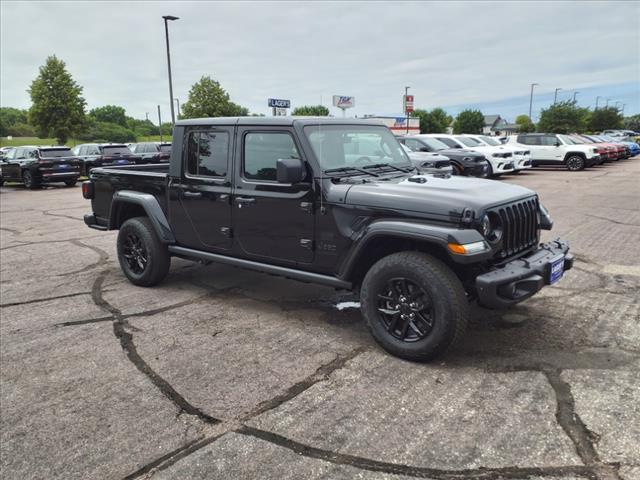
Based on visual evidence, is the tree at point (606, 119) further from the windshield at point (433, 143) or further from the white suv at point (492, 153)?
the windshield at point (433, 143)

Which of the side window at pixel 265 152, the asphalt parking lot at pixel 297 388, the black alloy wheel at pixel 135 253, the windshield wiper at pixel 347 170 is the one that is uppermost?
the side window at pixel 265 152

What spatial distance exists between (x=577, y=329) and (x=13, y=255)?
7620 millimetres

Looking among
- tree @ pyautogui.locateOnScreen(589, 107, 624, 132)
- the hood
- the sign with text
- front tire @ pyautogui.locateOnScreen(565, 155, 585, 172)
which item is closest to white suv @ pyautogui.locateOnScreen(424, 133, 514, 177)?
front tire @ pyautogui.locateOnScreen(565, 155, 585, 172)

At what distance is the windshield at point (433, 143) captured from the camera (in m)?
17.1

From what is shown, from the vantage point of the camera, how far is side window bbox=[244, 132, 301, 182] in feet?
14.6

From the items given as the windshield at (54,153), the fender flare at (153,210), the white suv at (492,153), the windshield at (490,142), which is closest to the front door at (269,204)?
the fender flare at (153,210)

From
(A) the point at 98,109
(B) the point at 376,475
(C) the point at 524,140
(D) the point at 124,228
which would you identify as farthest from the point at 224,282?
(A) the point at 98,109

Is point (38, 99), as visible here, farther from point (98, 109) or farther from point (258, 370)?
point (98, 109)

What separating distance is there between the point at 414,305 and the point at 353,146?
1660 millimetres

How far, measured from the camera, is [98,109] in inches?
4953

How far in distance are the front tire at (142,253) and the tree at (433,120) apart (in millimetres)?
86838

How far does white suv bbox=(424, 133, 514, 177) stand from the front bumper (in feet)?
46.6

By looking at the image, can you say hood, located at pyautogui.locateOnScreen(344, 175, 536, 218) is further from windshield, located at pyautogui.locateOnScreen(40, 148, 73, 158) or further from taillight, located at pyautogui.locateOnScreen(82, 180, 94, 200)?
windshield, located at pyautogui.locateOnScreen(40, 148, 73, 158)

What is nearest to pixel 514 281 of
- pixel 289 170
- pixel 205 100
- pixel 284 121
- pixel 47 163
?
pixel 289 170
